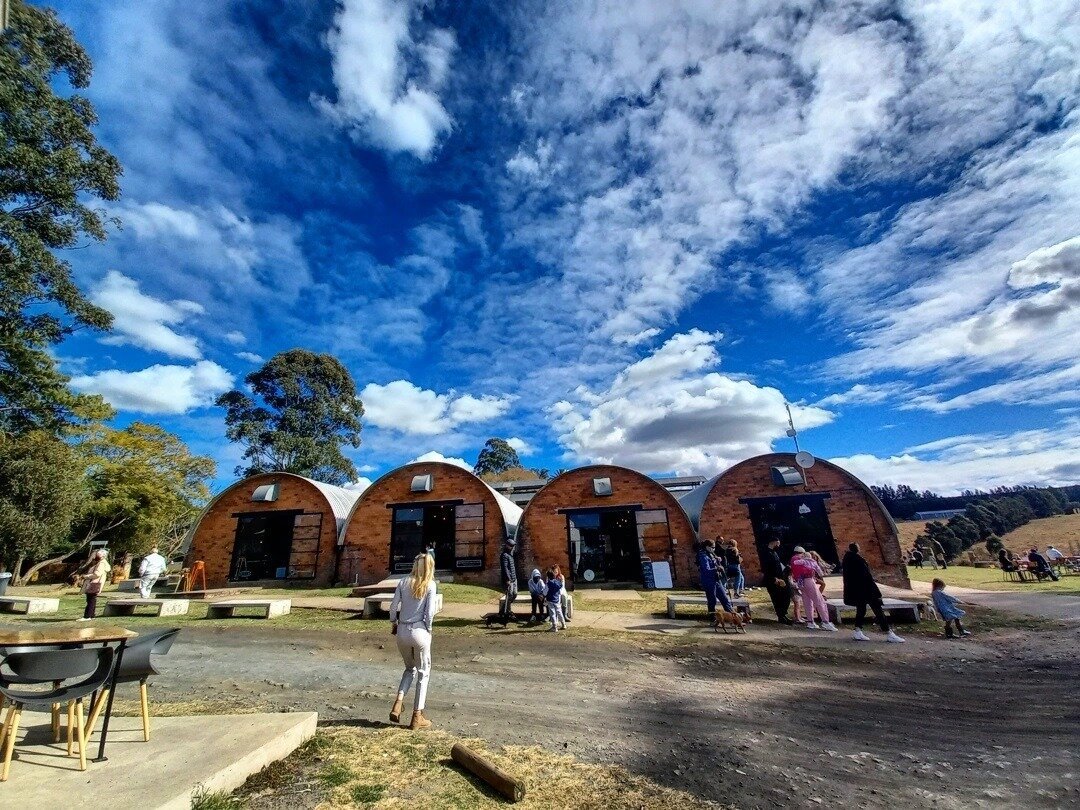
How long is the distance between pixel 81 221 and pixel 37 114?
3.48 metres

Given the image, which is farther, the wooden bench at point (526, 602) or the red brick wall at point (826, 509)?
the red brick wall at point (826, 509)

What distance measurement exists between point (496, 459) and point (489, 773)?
6032cm

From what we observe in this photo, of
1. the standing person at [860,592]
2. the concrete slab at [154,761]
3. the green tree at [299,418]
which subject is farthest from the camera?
the green tree at [299,418]

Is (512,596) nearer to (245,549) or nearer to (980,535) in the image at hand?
(245,549)

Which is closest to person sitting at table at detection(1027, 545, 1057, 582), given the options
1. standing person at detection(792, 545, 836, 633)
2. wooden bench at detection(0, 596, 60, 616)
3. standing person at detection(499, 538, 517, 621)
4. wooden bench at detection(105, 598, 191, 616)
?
standing person at detection(792, 545, 836, 633)

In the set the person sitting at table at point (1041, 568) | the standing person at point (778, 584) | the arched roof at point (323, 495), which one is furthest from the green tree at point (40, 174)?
the person sitting at table at point (1041, 568)

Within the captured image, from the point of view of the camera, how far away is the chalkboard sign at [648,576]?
60.2 ft

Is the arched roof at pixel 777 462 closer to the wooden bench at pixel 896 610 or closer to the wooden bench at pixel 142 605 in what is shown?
the wooden bench at pixel 896 610

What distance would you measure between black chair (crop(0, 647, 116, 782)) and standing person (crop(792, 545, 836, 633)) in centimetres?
1182

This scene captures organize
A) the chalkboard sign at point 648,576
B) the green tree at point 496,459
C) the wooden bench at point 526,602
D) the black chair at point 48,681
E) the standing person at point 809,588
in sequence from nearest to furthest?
the black chair at point 48,681, the standing person at point 809,588, the wooden bench at point 526,602, the chalkboard sign at point 648,576, the green tree at point 496,459

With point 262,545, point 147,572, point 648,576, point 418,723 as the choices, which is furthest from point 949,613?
point 262,545

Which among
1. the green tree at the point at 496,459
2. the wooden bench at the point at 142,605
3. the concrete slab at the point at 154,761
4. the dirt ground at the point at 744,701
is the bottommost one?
the dirt ground at the point at 744,701

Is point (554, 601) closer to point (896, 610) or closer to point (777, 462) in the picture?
point (896, 610)

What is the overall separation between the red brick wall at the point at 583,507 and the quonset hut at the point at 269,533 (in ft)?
28.4
